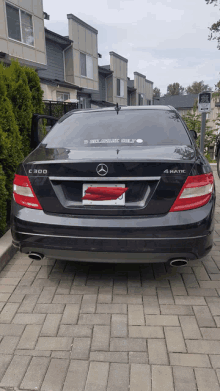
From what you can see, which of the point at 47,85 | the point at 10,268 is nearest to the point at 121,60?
the point at 47,85

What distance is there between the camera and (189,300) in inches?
112

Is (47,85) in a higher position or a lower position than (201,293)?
higher

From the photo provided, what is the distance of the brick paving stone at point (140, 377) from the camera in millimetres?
1927

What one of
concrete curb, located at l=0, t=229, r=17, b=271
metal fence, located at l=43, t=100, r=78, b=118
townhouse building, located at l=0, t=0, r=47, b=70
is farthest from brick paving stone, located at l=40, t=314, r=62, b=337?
townhouse building, located at l=0, t=0, r=47, b=70

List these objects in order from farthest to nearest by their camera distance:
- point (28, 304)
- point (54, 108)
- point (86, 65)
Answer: point (86, 65) → point (54, 108) → point (28, 304)

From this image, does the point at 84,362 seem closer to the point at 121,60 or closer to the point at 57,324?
the point at 57,324

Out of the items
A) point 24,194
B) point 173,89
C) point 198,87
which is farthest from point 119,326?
point 173,89

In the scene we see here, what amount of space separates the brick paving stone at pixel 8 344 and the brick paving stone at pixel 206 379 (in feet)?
4.20

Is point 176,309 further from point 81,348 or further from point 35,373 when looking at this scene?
point 35,373

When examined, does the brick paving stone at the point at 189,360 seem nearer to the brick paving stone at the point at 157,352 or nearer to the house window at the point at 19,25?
the brick paving stone at the point at 157,352

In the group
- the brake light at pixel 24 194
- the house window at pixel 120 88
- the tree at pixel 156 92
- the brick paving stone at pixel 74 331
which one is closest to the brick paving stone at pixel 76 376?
the brick paving stone at pixel 74 331

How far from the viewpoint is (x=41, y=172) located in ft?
8.79

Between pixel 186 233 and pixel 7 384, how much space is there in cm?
164

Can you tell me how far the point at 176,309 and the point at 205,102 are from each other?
21.7 feet
